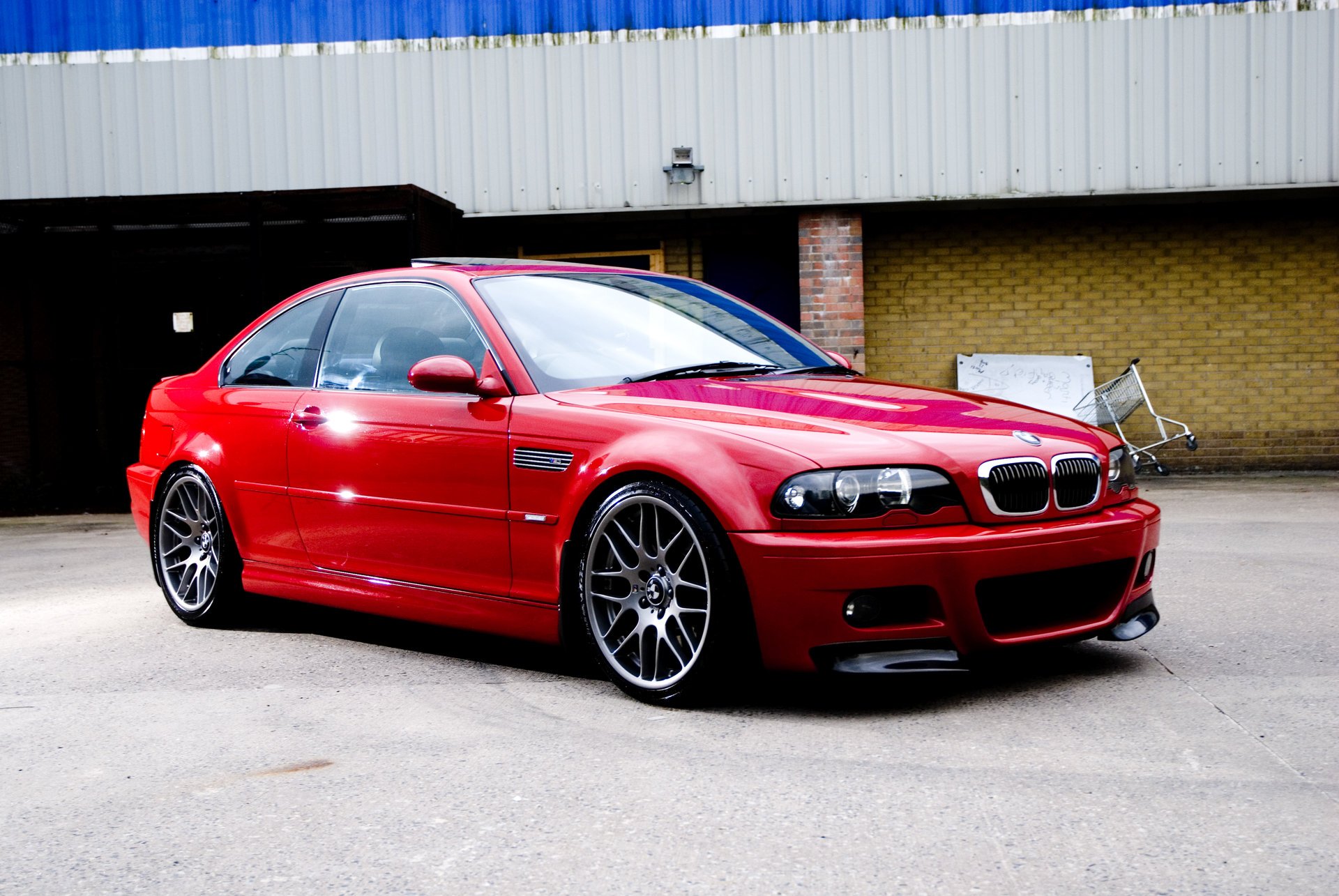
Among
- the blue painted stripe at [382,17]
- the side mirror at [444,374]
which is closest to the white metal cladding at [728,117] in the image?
the blue painted stripe at [382,17]

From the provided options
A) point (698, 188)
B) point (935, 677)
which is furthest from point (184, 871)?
point (698, 188)

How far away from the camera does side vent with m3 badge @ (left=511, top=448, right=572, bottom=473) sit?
4.49 metres

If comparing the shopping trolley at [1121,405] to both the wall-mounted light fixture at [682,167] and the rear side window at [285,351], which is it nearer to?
the wall-mounted light fixture at [682,167]

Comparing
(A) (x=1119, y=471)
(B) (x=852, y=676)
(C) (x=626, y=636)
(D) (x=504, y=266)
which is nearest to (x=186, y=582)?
(D) (x=504, y=266)

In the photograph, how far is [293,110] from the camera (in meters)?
13.3

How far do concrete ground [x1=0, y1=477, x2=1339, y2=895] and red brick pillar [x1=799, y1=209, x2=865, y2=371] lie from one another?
25.1 ft

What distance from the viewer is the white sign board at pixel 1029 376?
1359 cm

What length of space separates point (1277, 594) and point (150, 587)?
18.0ft

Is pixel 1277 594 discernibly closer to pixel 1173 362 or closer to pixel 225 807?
pixel 225 807

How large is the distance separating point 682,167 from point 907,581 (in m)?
9.54

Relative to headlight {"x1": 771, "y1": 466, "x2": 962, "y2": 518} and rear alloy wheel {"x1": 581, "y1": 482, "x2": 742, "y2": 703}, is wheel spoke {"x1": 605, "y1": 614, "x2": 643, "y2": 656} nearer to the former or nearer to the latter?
rear alloy wheel {"x1": 581, "y1": 482, "x2": 742, "y2": 703}

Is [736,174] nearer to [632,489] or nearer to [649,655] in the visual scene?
[632,489]

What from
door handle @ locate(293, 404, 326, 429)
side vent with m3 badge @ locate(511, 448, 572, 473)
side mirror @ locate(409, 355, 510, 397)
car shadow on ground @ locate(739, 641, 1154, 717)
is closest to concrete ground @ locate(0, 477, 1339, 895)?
car shadow on ground @ locate(739, 641, 1154, 717)

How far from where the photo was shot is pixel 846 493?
395 cm
